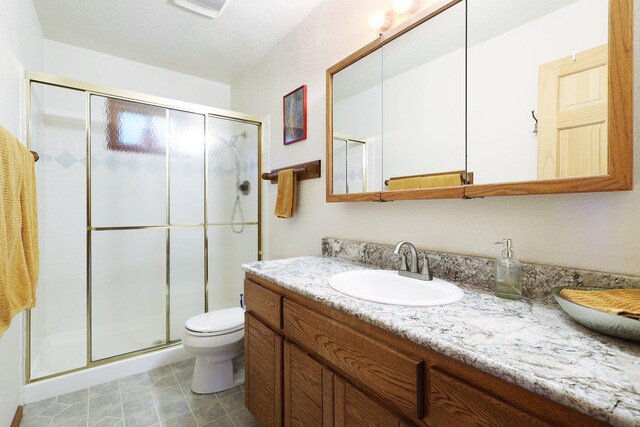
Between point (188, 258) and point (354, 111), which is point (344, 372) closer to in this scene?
point (354, 111)

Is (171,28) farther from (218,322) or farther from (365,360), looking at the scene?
(365,360)

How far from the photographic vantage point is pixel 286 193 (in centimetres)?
198

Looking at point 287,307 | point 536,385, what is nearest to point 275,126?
point 287,307

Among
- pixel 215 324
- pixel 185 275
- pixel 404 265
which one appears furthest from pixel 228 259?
pixel 404 265

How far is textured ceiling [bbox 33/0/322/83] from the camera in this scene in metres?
1.86

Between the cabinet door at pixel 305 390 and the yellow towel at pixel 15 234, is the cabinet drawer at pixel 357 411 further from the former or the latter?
the yellow towel at pixel 15 234

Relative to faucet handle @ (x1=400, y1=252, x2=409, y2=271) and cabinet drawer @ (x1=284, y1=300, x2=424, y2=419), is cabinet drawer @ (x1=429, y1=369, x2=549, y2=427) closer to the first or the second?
cabinet drawer @ (x1=284, y1=300, x2=424, y2=419)

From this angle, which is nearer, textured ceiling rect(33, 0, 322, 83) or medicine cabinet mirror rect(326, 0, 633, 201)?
medicine cabinet mirror rect(326, 0, 633, 201)

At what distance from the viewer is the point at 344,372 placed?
0.86 metres

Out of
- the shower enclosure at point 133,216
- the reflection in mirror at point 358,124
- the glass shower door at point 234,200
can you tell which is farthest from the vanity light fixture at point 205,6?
the reflection in mirror at point 358,124

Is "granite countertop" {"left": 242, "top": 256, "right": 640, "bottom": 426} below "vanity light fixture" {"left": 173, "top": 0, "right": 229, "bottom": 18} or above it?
below

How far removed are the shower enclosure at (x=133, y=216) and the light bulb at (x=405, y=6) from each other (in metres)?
1.46

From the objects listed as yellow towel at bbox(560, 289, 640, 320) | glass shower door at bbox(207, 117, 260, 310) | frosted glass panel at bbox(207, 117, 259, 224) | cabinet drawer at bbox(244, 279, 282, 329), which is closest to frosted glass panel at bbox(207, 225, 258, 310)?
glass shower door at bbox(207, 117, 260, 310)

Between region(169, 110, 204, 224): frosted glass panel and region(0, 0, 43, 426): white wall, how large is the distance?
30.6 inches
